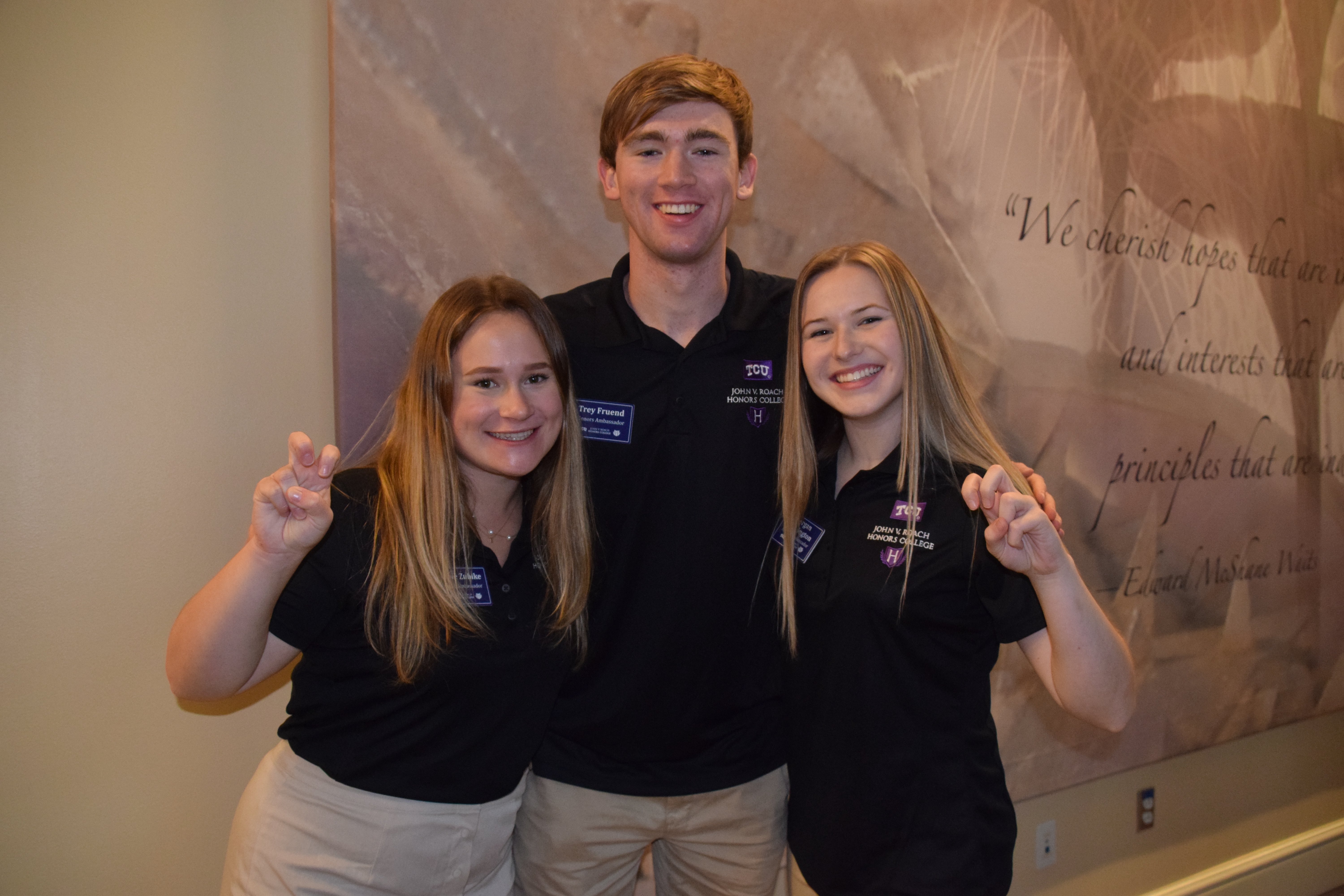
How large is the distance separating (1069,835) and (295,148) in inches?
114

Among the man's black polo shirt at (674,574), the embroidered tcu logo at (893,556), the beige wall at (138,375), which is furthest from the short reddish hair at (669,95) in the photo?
the embroidered tcu logo at (893,556)

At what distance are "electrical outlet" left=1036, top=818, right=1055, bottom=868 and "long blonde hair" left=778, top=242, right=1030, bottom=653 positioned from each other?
157cm

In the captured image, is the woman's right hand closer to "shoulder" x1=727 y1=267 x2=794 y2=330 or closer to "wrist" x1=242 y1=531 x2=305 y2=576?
"wrist" x1=242 y1=531 x2=305 y2=576

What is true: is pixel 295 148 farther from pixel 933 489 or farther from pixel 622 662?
pixel 933 489

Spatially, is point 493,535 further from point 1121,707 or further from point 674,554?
point 1121,707

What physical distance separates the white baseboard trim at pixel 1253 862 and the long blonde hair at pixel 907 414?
2.24 metres

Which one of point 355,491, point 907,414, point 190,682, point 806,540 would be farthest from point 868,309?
point 190,682

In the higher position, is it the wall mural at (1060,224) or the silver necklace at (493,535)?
the wall mural at (1060,224)

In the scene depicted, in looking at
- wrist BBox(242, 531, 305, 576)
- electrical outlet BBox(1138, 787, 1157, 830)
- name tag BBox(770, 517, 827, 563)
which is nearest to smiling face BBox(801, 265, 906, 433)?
name tag BBox(770, 517, 827, 563)

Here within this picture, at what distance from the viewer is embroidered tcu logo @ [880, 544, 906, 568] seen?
138cm

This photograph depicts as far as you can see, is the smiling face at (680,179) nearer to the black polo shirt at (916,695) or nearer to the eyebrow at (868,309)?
the eyebrow at (868,309)

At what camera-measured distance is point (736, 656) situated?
63.2 inches

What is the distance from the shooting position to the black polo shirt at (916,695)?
4.43 ft

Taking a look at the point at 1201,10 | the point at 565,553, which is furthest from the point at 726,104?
the point at 1201,10
